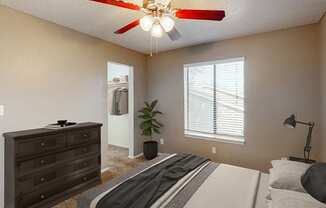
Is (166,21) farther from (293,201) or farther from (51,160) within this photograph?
(51,160)

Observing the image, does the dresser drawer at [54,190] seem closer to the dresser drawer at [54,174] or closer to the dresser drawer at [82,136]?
the dresser drawer at [54,174]

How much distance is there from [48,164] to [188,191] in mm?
1778

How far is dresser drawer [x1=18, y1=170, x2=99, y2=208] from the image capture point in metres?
2.03

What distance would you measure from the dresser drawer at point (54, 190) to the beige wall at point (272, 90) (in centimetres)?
212

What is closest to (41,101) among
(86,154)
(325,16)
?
(86,154)

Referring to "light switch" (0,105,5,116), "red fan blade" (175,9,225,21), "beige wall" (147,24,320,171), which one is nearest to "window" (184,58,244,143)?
"beige wall" (147,24,320,171)

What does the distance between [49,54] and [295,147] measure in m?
4.04

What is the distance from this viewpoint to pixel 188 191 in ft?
5.23

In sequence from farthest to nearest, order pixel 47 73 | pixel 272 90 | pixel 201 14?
pixel 272 90, pixel 47 73, pixel 201 14

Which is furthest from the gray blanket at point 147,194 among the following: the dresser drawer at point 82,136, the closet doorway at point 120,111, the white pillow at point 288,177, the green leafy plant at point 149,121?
the closet doorway at point 120,111

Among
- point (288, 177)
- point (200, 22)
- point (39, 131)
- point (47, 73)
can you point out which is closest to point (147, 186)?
point (288, 177)

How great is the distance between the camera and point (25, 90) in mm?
2363

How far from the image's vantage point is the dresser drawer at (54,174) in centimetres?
201

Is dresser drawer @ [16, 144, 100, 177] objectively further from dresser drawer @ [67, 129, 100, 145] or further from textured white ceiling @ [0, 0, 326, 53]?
textured white ceiling @ [0, 0, 326, 53]
